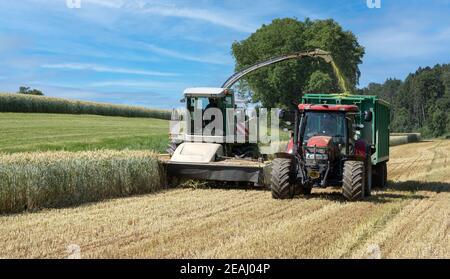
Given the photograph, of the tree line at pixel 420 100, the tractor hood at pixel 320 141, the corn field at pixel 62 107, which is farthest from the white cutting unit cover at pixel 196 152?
the tree line at pixel 420 100

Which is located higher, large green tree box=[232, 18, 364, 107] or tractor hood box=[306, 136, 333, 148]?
large green tree box=[232, 18, 364, 107]

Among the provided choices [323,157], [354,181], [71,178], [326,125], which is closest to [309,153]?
[323,157]

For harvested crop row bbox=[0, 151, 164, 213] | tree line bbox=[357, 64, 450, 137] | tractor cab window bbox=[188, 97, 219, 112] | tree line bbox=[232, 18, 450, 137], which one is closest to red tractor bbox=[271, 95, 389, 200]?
harvested crop row bbox=[0, 151, 164, 213]

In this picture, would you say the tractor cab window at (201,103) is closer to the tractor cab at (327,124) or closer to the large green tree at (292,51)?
the tractor cab at (327,124)

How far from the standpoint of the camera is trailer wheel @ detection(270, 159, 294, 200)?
39.5 feet

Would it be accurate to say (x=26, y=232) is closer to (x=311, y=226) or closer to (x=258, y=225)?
(x=258, y=225)

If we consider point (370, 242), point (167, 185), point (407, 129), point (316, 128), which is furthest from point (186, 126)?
point (407, 129)

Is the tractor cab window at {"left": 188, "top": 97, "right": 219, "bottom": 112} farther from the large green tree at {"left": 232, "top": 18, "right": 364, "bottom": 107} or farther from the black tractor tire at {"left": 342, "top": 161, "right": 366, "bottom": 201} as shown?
the large green tree at {"left": 232, "top": 18, "right": 364, "bottom": 107}

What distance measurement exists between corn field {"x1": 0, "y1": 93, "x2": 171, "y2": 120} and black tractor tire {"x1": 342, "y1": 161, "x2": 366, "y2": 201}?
28.7 m

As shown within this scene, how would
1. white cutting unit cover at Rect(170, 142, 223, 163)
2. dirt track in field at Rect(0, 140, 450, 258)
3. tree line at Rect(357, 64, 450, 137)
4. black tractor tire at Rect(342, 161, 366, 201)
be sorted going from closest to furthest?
dirt track in field at Rect(0, 140, 450, 258) → black tractor tire at Rect(342, 161, 366, 201) → white cutting unit cover at Rect(170, 142, 223, 163) → tree line at Rect(357, 64, 450, 137)

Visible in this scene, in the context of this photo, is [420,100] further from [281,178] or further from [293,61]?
[281,178]

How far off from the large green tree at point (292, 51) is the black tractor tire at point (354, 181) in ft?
113

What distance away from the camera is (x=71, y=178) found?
11750 millimetres

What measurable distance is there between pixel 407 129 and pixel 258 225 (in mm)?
108773
